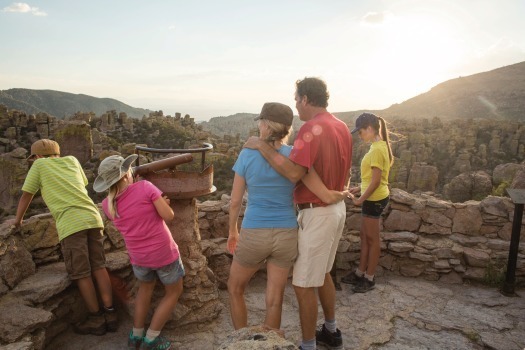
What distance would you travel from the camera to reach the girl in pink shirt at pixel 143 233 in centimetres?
261

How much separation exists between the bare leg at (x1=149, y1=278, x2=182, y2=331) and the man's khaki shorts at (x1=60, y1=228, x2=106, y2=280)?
705 mm

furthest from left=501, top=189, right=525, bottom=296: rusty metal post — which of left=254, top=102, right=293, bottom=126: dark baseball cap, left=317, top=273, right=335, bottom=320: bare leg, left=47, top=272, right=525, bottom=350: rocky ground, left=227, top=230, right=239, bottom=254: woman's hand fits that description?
left=227, top=230, right=239, bottom=254: woman's hand

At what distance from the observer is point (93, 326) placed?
3115 millimetres

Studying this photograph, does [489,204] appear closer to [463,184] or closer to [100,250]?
[100,250]

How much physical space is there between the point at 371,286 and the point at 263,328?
2.88 meters

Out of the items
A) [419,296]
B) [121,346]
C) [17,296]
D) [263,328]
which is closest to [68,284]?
[17,296]

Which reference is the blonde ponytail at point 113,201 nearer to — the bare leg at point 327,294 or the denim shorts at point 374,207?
the bare leg at point 327,294

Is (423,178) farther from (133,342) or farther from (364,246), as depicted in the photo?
(133,342)

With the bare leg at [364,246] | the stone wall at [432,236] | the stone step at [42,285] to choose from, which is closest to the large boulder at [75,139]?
the stone wall at [432,236]

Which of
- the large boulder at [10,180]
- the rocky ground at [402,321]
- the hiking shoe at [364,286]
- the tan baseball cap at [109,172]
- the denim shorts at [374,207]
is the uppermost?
the tan baseball cap at [109,172]

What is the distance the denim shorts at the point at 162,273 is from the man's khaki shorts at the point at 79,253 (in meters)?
0.54

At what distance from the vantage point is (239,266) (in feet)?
8.06

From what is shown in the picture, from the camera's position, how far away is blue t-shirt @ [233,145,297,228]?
7.58ft

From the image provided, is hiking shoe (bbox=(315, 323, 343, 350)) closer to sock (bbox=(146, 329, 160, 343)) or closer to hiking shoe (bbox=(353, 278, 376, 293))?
hiking shoe (bbox=(353, 278, 376, 293))
